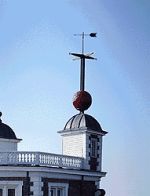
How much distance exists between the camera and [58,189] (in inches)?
1364

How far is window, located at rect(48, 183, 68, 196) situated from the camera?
3396 cm

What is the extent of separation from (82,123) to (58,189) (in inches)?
180

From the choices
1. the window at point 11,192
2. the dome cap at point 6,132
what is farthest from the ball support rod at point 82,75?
the window at point 11,192

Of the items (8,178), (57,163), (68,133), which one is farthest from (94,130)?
(8,178)

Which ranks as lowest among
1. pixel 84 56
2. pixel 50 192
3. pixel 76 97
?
pixel 50 192

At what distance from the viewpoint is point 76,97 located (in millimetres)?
38719

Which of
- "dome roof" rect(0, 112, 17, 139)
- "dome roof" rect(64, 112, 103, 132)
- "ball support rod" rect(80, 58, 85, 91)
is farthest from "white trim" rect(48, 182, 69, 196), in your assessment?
"ball support rod" rect(80, 58, 85, 91)

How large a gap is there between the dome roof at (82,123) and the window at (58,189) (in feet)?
13.1

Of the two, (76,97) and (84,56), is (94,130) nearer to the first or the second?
(76,97)

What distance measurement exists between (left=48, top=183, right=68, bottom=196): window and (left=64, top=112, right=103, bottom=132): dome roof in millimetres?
3981

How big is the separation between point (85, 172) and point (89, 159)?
1.24 meters

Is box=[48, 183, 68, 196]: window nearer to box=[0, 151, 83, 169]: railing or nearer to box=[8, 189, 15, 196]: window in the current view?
box=[0, 151, 83, 169]: railing

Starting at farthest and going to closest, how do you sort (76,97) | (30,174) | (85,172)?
(76,97) < (85,172) < (30,174)

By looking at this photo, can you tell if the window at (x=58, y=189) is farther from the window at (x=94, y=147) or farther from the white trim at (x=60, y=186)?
the window at (x=94, y=147)
